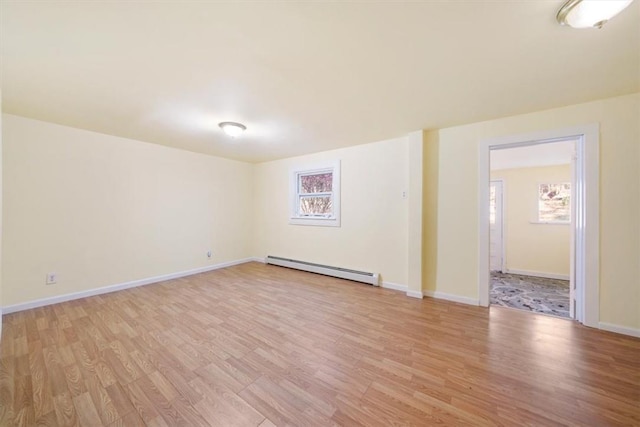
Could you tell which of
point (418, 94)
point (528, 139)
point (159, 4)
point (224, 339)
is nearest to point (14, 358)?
point (224, 339)

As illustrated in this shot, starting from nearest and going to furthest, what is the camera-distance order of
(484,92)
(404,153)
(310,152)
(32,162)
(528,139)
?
1. (484,92)
2. (528,139)
3. (32,162)
4. (404,153)
5. (310,152)

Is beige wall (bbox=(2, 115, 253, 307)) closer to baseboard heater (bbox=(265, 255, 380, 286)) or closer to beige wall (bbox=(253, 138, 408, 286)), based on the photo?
baseboard heater (bbox=(265, 255, 380, 286))

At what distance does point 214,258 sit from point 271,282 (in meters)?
1.61

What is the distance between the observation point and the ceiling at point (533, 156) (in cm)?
340

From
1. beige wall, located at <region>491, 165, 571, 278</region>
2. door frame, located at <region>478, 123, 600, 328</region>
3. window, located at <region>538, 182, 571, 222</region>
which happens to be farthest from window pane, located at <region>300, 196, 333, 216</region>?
window, located at <region>538, 182, 571, 222</region>

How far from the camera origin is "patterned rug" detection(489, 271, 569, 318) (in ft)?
9.58

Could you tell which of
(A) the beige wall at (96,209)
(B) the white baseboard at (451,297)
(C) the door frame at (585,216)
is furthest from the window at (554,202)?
(A) the beige wall at (96,209)

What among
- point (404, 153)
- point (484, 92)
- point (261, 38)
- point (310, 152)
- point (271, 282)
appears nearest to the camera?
point (261, 38)

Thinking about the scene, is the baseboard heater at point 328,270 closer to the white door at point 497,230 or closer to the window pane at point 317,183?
the window pane at point 317,183

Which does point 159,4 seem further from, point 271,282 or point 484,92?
point 271,282

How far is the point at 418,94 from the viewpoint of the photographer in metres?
2.10

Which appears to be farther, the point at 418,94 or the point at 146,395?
the point at 418,94

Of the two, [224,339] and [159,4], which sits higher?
[159,4]

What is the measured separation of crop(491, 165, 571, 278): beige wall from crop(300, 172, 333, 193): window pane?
3.76 metres
